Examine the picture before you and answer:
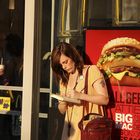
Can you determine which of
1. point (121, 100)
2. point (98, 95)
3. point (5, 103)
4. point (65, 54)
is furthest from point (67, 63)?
point (5, 103)

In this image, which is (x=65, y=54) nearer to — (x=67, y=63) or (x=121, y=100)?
(x=67, y=63)

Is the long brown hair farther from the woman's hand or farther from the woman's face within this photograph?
the woman's hand

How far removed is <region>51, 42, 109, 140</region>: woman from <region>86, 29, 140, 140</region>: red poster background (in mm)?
96

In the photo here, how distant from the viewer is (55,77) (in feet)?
16.1

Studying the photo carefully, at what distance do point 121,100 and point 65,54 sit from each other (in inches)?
26.8

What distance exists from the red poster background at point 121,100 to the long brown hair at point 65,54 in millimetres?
139

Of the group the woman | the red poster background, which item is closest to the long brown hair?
the woman

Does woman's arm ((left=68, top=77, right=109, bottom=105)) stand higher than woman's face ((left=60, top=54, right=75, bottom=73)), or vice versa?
woman's face ((left=60, top=54, right=75, bottom=73))

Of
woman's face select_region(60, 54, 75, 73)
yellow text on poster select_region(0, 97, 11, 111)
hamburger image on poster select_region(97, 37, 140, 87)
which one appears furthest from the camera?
yellow text on poster select_region(0, 97, 11, 111)

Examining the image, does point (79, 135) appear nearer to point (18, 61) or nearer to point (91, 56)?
point (91, 56)

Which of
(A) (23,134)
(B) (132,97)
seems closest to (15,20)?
(A) (23,134)

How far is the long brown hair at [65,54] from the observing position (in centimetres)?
463

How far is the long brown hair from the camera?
15.2 ft

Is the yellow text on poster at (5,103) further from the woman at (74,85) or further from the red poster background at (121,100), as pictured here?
the red poster background at (121,100)
